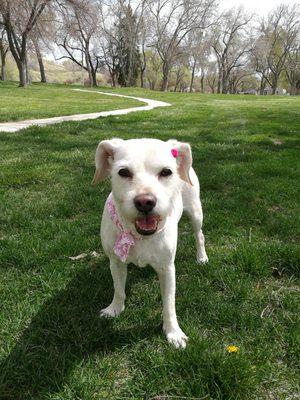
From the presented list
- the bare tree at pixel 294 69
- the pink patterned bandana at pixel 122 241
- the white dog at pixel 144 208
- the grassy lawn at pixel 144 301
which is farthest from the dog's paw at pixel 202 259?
the bare tree at pixel 294 69

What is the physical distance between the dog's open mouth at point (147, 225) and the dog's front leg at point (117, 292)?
2.20ft

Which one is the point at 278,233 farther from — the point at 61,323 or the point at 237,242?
the point at 61,323

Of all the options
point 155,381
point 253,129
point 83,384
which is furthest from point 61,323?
point 253,129

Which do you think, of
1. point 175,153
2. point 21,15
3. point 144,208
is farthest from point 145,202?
point 21,15

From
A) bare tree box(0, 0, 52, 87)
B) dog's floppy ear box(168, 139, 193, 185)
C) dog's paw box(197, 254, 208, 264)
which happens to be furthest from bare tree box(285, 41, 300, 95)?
dog's floppy ear box(168, 139, 193, 185)

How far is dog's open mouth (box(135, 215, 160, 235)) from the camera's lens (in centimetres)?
222

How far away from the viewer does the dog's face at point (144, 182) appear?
215cm

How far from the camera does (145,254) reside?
255cm

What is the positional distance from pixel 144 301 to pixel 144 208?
1.25 m

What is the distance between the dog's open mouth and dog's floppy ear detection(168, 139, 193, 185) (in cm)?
55

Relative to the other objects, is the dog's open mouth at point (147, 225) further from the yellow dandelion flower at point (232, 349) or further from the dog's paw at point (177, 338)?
the yellow dandelion flower at point (232, 349)

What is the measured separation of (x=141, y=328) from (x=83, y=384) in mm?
639

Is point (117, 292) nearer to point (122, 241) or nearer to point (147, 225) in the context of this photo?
point (122, 241)

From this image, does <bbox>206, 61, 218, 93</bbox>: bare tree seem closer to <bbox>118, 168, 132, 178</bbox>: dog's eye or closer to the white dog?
the white dog
